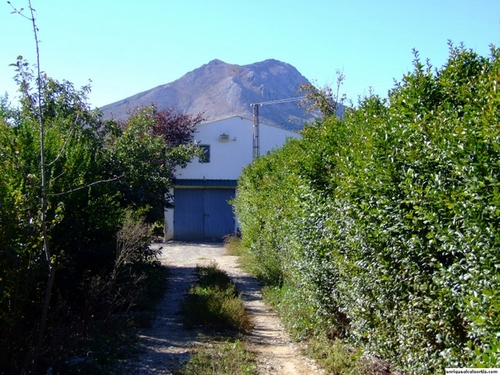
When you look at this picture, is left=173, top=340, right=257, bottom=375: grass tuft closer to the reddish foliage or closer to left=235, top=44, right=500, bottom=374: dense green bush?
left=235, top=44, right=500, bottom=374: dense green bush

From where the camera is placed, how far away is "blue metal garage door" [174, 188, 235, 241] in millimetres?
25969

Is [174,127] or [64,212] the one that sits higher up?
[174,127]

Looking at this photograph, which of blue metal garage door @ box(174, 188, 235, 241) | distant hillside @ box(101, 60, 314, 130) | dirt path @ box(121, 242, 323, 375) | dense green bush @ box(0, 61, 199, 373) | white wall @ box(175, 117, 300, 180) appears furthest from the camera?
distant hillside @ box(101, 60, 314, 130)

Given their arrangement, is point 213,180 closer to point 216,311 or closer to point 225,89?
point 216,311

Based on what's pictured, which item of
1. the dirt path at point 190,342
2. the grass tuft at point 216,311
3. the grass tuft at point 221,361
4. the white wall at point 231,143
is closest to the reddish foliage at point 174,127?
the white wall at point 231,143

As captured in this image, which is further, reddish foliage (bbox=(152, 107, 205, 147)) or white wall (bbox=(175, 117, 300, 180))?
white wall (bbox=(175, 117, 300, 180))

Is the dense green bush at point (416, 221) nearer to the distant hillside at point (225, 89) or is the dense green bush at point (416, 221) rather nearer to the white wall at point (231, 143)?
the white wall at point (231, 143)

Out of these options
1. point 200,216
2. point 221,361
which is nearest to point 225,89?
point 200,216

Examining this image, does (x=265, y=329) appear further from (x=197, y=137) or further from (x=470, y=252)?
(x=197, y=137)

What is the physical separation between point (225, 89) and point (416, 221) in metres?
94.1

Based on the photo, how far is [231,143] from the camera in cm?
2708

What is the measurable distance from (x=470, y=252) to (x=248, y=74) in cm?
10003

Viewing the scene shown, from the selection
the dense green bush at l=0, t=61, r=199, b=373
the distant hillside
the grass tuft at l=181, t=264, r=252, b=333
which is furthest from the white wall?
the distant hillside

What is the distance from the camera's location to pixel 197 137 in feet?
88.6
